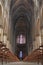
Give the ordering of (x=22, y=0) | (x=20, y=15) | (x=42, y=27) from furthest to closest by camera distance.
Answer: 1. (x=20, y=15)
2. (x=22, y=0)
3. (x=42, y=27)

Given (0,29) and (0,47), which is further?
(0,29)

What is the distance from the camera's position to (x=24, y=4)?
37094mm

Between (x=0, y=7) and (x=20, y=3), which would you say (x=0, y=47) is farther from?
(x=20, y=3)

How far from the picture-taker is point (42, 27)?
21.7 meters

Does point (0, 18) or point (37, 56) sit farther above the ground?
point (0, 18)

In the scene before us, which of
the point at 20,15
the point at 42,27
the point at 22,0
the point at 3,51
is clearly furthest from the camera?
the point at 20,15

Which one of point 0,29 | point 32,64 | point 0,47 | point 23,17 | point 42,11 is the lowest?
point 32,64

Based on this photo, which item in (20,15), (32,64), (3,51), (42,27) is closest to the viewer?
(32,64)

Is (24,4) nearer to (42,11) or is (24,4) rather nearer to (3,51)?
(42,11)

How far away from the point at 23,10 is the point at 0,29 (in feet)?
64.3

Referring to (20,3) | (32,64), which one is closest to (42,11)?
(32,64)

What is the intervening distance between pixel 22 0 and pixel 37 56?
2244 cm

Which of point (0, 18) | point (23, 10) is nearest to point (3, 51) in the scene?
point (0, 18)

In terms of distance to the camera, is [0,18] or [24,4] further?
[24,4]
